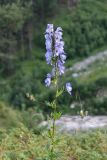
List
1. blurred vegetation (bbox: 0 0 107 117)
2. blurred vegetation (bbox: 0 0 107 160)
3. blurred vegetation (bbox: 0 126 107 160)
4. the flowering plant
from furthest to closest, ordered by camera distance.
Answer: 1. blurred vegetation (bbox: 0 0 107 117)
2. blurred vegetation (bbox: 0 0 107 160)
3. blurred vegetation (bbox: 0 126 107 160)
4. the flowering plant

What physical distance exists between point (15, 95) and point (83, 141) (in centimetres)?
3913

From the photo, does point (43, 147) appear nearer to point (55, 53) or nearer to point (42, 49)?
point (55, 53)

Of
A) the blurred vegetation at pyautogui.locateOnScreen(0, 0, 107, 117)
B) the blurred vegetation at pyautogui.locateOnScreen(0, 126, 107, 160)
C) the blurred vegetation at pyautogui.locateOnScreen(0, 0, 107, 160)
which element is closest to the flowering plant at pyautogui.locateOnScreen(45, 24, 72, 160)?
the blurred vegetation at pyautogui.locateOnScreen(0, 126, 107, 160)

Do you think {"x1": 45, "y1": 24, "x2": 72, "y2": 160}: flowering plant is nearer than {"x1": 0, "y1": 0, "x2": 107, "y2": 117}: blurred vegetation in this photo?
Yes

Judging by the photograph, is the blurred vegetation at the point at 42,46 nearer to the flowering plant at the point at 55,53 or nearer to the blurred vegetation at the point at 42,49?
the blurred vegetation at the point at 42,49

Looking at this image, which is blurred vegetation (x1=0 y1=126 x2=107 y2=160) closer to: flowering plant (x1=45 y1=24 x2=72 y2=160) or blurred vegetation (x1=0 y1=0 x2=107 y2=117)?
flowering plant (x1=45 y1=24 x2=72 y2=160)

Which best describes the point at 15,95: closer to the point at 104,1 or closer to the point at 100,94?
the point at 100,94

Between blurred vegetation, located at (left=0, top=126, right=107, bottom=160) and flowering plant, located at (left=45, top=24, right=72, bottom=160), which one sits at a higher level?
flowering plant, located at (left=45, top=24, right=72, bottom=160)

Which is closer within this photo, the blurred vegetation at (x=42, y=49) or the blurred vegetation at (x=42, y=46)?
the blurred vegetation at (x=42, y=49)

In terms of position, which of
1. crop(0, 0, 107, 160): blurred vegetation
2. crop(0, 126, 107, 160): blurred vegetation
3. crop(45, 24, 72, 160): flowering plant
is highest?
crop(0, 0, 107, 160): blurred vegetation

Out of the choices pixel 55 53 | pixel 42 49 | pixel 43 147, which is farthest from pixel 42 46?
pixel 55 53

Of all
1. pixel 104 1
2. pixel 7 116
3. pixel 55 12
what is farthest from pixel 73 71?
pixel 7 116

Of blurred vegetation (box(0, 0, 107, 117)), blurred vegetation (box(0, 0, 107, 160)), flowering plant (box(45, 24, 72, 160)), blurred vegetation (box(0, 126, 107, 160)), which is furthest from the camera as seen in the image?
blurred vegetation (box(0, 0, 107, 117))

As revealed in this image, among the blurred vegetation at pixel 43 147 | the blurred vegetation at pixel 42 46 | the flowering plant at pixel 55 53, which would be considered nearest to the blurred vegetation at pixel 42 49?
the blurred vegetation at pixel 42 46
